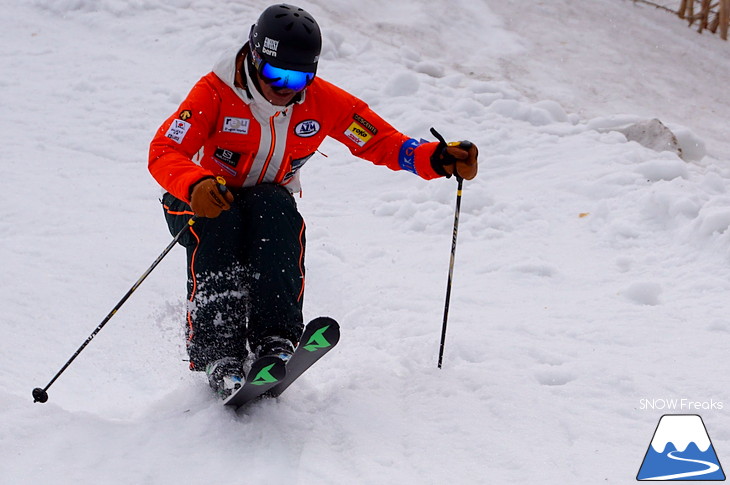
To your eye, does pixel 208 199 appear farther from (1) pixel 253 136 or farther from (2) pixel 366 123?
(2) pixel 366 123

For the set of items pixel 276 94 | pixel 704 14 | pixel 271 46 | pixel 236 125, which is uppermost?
pixel 271 46

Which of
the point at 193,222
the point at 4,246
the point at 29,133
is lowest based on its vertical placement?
the point at 29,133

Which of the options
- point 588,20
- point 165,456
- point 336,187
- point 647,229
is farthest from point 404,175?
point 588,20

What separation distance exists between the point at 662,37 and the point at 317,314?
8.88 m

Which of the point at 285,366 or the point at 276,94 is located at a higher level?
the point at 276,94

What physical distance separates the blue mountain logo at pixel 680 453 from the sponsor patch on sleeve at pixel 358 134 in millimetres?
1837

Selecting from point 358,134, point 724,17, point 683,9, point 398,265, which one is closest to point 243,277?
point 358,134

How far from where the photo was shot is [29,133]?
729cm

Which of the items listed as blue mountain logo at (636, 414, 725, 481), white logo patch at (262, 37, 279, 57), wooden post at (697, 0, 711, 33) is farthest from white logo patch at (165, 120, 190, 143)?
wooden post at (697, 0, 711, 33)

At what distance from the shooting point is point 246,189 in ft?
10.7

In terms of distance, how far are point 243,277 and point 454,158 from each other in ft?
3.75

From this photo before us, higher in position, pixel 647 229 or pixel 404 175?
pixel 647 229

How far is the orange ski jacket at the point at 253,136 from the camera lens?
10.0 feet

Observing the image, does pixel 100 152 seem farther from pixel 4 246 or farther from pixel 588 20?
pixel 588 20
